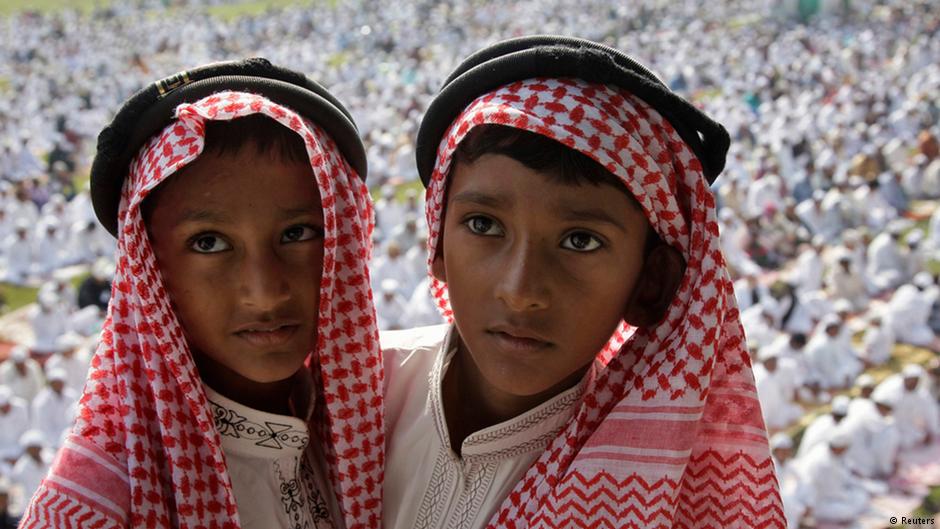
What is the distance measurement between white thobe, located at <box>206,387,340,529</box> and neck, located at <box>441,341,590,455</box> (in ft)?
0.87

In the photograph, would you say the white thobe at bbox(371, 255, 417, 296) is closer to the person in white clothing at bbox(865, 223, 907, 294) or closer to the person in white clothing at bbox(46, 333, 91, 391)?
the person in white clothing at bbox(46, 333, 91, 391)

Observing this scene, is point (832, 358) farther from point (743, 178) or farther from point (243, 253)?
point (243, 253)

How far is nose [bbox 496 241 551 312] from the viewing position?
130 cm

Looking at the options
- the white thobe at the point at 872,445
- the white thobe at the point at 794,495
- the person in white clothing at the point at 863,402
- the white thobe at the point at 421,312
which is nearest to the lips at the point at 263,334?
the white thobe at the point at 794,495

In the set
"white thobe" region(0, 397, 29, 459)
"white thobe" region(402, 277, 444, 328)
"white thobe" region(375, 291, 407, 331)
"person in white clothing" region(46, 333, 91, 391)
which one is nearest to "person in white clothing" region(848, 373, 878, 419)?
"white thobe" region(402, 277, 444, 328)

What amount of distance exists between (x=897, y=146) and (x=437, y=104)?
13.3 m

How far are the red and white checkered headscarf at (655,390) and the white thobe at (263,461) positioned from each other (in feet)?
1.24

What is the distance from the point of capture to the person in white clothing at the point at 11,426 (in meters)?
6.79

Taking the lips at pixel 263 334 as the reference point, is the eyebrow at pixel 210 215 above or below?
above

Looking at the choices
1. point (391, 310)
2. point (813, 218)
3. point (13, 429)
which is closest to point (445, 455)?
point (13, 429)

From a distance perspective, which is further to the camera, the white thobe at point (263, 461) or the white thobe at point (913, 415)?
the white thobe at point (913, 415)

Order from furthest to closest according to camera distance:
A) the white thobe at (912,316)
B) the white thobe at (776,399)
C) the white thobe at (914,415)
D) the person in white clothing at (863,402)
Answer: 1. the white thobe at (912,316)
2. the white thobe at (776,399)
3. the white thobe at (914,415)
4. the person in white clothing at (863,402)

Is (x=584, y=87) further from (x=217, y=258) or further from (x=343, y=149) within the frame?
(x=217, y=258)

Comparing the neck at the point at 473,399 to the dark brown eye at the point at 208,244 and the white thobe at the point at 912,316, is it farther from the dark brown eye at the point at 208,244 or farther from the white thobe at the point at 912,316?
the white thobe at the point at 912,316
